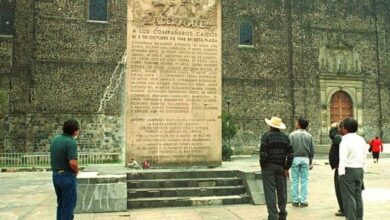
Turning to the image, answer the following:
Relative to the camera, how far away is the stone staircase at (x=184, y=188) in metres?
7.97

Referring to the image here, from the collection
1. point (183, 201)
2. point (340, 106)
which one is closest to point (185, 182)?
point (183, 201)

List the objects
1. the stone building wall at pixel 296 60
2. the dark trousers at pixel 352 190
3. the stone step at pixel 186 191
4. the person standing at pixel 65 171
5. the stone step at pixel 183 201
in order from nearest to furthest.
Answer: the person standing at pixel 65 171, the dark trousers at pixel 352 190, the stone step at pixel 183 201, the stone step at pixel 186 191, the stone building wall at pixel 296 60

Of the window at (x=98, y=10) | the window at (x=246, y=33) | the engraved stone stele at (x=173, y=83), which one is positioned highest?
the window at (x=98, y=10)

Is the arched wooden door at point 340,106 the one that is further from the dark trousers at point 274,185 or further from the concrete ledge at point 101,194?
the dark trousers at point 274,185

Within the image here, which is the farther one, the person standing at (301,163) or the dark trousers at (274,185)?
the person standing at (301,163)

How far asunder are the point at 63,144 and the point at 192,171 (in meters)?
3.65

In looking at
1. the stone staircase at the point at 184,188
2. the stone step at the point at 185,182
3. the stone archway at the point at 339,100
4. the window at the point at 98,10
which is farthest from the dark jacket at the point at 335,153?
the stone archway at the point at 339,100

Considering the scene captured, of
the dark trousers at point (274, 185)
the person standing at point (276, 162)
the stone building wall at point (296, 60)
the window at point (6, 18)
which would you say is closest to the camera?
the dark trousers at point (274, 185)

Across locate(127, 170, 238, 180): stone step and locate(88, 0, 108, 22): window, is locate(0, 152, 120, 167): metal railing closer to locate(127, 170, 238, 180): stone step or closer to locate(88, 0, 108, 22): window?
locate(88, 0, 108, 22): window

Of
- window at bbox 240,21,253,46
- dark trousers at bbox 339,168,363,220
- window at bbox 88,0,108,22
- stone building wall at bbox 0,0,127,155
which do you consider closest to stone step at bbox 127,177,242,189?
dark trousers at bbox 339,168,363,220

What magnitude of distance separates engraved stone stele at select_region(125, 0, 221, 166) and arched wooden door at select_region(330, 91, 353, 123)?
20426 millimetres

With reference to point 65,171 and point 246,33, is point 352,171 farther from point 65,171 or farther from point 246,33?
point 246,33

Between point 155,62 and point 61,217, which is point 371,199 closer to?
point 155,62

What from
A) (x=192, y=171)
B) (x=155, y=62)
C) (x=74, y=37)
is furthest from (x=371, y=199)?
(x=74, y=37)
